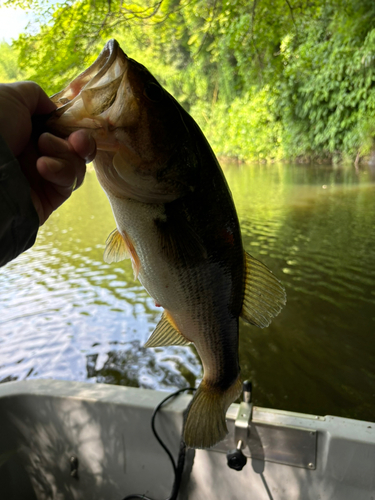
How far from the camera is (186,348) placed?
14.7 ft

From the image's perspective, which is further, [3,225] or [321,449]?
[321,449]

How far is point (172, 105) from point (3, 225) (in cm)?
60

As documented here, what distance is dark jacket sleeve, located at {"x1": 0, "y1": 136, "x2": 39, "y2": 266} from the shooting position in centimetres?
92

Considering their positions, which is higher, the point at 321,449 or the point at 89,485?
the point at 321,449

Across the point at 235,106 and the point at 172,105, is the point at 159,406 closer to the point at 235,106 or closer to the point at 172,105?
the point at 172,105

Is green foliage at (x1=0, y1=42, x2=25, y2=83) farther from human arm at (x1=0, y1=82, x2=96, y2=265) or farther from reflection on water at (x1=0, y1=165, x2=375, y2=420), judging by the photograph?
human arm at (x1=0, y1=82, x2=96, y2=265)

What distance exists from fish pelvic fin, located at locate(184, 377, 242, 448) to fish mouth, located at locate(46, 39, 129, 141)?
1.09 m

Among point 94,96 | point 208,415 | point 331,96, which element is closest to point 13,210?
point 94,96

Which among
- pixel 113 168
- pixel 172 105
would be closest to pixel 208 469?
pixel 113 168

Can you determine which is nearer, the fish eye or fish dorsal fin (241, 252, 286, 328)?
the fish eye

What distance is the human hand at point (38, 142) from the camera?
0.96 metres

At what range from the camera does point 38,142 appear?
98 centimetres

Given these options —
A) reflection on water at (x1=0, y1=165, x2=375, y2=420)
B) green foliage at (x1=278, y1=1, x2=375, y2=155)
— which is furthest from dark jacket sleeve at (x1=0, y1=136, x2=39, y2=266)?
green foliage at (x1=278, y1=1, x2=375, y2=155)

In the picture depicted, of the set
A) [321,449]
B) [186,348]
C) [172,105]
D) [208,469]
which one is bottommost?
[186,348]
